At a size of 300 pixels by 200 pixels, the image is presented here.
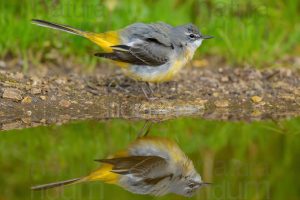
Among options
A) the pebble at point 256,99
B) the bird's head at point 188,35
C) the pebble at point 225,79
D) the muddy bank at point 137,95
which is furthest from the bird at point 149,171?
the pebble at point 225,79

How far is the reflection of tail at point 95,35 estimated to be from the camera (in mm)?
7094

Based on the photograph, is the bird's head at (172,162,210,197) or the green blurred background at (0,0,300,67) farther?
the green blurred background at (0,0,300,67)

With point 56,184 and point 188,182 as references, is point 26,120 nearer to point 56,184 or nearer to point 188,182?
point 56,184

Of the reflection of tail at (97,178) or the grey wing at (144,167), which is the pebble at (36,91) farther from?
the reflection of tail at (97,178)

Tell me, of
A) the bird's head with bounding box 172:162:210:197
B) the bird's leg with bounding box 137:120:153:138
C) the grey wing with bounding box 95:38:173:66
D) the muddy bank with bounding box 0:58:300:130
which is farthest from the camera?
the grey wing with bounding box 95:38:173:66

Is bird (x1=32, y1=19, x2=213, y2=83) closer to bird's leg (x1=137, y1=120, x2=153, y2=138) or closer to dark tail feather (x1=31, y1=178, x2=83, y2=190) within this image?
bird's leg (x1=137, y1=120, x2=153, y2=138)

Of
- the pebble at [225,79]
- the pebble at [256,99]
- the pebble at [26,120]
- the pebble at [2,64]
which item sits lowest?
the pebble at [26,120]

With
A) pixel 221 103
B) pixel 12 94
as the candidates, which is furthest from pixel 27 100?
pixel 221 103

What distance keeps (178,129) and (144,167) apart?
44.8 inches

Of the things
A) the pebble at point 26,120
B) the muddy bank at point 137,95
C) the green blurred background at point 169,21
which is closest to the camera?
the pebble at point 26,120

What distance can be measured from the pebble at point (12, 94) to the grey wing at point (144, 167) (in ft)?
5.86

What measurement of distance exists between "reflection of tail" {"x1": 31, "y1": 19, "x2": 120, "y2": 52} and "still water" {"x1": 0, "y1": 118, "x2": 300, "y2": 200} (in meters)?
0.98

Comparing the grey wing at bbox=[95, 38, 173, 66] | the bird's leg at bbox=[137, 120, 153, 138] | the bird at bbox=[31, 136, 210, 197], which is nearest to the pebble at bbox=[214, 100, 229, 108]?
the grey wing at bbox=[95, 38, 173, 66]

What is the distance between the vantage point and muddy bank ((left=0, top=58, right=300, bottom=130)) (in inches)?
270
